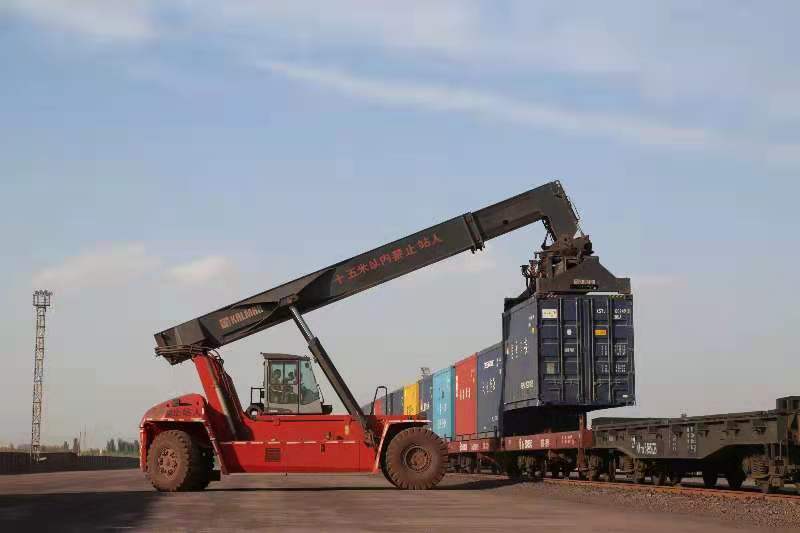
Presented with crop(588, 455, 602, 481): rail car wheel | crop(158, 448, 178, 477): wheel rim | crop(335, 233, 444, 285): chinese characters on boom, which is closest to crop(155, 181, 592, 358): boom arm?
crop(335, 233, 444, 285): chinese characters on boom

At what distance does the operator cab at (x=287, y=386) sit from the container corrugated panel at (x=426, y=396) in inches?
585

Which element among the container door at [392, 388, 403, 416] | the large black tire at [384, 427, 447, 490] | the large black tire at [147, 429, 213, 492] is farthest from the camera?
the container door at [392, 388, 403, 416]

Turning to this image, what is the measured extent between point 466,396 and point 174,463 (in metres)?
12.0

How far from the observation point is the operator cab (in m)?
24.5

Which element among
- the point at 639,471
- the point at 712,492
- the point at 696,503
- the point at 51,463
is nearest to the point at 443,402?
the point at 639,471

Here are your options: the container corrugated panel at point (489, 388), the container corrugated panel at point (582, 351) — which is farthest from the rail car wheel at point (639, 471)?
the container corrugated panel at point (489, 388)

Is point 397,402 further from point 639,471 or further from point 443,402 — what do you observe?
point 639,471

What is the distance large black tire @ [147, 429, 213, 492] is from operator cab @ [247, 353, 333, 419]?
1.62 m

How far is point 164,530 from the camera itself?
13422mm

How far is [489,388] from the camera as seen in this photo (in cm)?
2986

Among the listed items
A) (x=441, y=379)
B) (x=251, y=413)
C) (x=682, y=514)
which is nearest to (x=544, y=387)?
(x=251, y=413)

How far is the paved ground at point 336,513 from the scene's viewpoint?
1413cm

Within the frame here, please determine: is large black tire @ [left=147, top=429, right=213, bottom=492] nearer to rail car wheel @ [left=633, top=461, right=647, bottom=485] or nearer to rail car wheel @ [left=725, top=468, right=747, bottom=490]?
rail car wheel @ [left=633, top=461, right=647, bottom=485]

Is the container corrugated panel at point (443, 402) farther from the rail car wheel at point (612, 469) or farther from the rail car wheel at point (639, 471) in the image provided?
the rail car wheel at point (639, 471)
